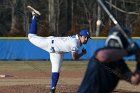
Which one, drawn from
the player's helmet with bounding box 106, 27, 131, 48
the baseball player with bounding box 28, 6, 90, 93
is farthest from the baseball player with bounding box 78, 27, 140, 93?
the baseball player with bounding box 28, 6, 90, 93

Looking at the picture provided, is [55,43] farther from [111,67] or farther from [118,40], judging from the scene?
[118,40]

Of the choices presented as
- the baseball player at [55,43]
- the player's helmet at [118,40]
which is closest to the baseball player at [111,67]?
the player's helmet at [118,40]

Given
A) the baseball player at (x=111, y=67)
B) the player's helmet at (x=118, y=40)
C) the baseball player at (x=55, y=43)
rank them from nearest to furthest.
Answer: the baseball player at (x=111, y=67) → the player's helmet at (x=118, y=40) → the baseball player at (x=55, y=43)

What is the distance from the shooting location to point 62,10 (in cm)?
5409

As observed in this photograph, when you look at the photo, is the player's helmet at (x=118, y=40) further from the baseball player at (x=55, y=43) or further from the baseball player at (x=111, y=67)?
the baseball player at (x=55, y=43)

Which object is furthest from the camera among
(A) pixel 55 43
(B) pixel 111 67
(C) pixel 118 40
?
(A) pixel 55 43

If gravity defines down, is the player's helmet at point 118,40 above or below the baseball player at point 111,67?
above

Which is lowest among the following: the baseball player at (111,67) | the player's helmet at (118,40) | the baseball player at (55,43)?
the baseball player at (55,43)

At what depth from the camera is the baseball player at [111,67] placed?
444 cm

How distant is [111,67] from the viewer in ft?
15.5

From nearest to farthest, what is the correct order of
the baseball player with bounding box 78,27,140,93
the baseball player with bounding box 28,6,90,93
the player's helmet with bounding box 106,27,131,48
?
1. the baseball player with bounding box 78,27,140,93
2. the player's helmet with bounding box 106,27,131,48
3. the baseball player with bounding box 28,6,90,93

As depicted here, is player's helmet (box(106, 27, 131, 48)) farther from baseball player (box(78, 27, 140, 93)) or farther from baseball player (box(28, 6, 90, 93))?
baseball player (box(28, 6, 90, 93))

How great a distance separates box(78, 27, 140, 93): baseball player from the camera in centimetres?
444

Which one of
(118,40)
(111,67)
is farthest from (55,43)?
(118,40)
